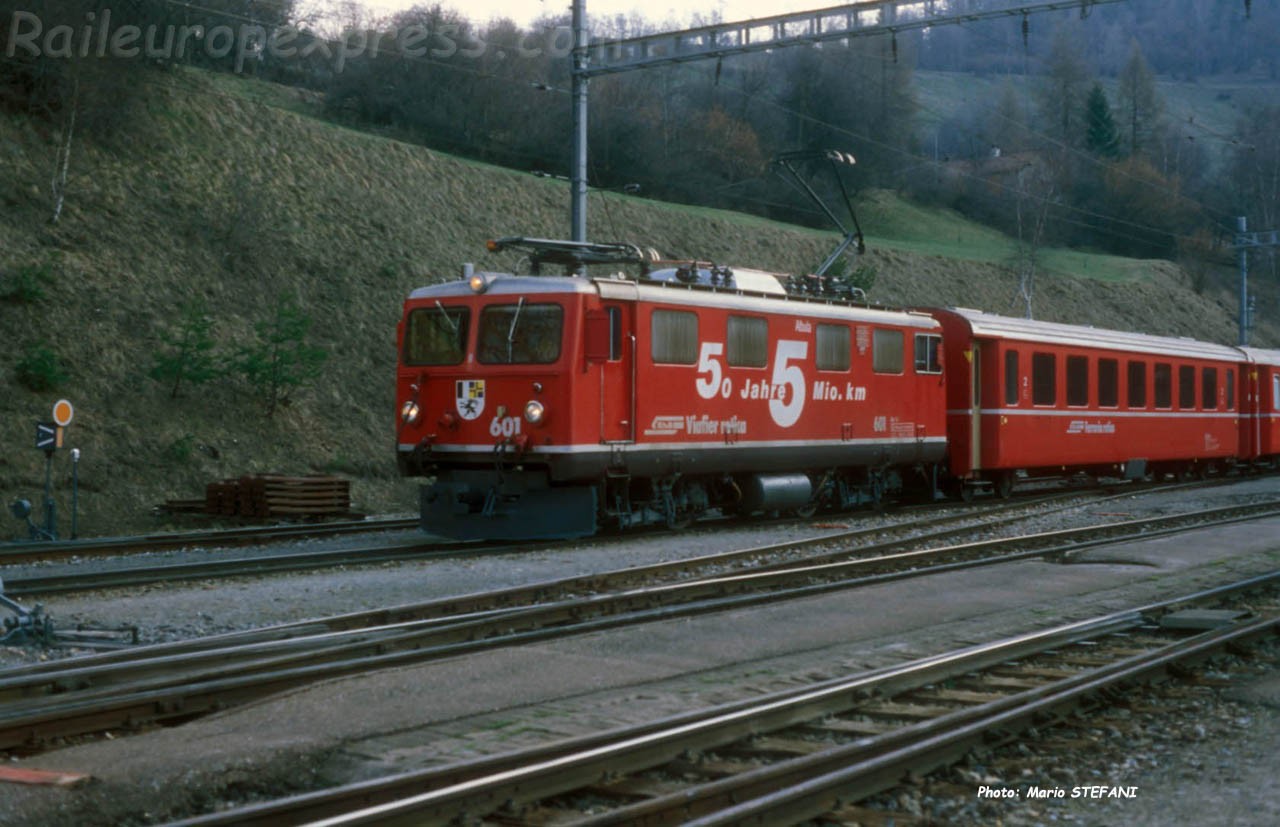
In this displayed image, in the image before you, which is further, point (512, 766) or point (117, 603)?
point (117, 603)

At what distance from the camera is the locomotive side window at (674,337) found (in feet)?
57.2

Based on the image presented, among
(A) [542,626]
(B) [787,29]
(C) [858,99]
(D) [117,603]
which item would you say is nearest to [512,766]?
(A) [542,626]

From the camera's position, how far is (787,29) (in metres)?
22.5

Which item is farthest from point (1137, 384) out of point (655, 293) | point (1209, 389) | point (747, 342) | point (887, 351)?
point (655, 293)

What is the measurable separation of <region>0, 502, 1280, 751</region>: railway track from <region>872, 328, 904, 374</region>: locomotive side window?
607cm

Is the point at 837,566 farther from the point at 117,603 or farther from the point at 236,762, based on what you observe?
the point at 236,762

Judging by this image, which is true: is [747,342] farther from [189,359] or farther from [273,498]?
[189,359]

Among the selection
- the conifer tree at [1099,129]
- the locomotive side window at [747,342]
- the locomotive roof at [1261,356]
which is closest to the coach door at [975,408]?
the locomotive side window at [747,342]

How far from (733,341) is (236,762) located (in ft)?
42.2

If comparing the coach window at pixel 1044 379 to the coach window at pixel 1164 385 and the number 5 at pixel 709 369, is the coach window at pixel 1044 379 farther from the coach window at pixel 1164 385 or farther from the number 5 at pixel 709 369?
the number 5 at pixel 709 369

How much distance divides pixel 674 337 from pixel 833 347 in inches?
150

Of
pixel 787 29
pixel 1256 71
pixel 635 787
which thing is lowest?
pixel 635 787

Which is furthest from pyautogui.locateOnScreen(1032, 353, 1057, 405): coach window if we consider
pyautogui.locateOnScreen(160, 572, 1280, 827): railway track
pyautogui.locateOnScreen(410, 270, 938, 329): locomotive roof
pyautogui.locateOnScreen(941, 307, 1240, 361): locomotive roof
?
pyautogui.locateOnScreen(160, 572, 1280, 827): railway track

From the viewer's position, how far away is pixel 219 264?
3011 centimetres
